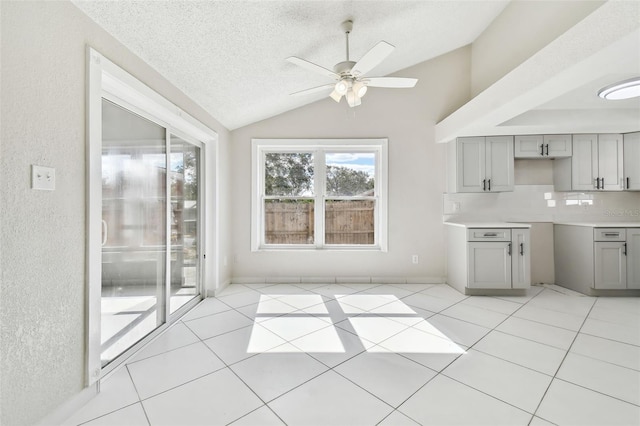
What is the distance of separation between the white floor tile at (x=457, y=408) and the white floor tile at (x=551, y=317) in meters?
1.65

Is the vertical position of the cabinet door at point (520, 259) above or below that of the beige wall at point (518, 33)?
below

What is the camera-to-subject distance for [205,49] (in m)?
2.22

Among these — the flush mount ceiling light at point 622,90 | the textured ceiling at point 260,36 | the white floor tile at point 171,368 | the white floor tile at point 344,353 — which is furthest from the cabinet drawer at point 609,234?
the white floor tile at point 171,368

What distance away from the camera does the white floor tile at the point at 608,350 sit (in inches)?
79.7

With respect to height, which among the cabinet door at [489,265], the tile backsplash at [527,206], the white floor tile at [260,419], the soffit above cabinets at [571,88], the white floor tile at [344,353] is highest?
the soffit above cabinets at [571,88]

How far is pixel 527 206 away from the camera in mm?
4105

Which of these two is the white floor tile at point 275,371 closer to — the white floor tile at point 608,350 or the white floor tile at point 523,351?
the white floor tile at point 523,351

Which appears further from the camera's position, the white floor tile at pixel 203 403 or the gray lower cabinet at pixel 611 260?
the gray lower cabinet at pixel 611 260

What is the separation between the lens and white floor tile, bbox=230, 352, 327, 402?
5.72 feet

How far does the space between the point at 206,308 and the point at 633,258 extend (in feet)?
17.1

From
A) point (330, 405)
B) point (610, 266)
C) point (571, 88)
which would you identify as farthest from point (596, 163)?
point (330, 405)

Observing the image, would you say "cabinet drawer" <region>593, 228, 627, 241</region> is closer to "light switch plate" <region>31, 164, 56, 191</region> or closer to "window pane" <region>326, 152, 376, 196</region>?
"window pane" <region>326, 152, 376, 196</region>

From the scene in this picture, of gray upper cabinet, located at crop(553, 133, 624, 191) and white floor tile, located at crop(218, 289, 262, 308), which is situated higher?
gray upper cabinet, located at crop(553, 133, 624, 191)

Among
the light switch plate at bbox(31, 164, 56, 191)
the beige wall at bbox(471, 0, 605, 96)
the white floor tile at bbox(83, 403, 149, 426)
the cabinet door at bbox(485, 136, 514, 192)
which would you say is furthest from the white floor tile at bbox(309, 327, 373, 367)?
the beige wall at bbox(471, 0, 605, 96)
